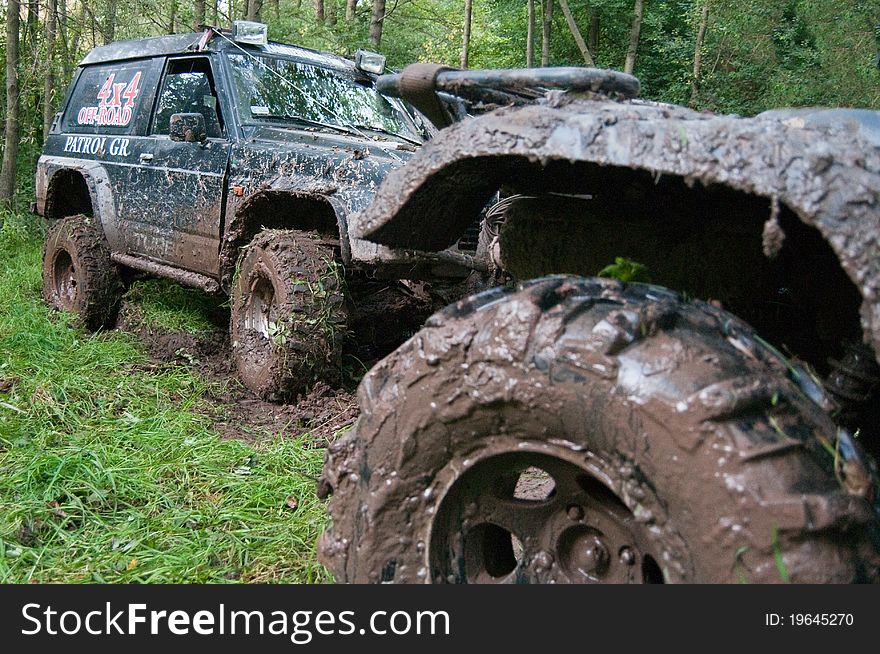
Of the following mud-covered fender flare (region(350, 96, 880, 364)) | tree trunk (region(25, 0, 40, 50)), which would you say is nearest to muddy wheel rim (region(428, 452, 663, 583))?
mud-covered fender flare (region(350, 96, 880, 364))

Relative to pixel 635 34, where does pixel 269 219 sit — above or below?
below

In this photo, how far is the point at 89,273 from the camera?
19.1 feet

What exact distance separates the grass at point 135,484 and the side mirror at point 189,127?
1.40 m

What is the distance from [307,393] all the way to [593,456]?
9.66 ft

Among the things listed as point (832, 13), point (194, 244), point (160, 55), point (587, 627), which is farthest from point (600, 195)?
point (832, 13)

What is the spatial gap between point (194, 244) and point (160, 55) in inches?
60.6

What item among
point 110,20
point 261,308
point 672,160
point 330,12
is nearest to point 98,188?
point 261,308

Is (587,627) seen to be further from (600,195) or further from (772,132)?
(600,195)

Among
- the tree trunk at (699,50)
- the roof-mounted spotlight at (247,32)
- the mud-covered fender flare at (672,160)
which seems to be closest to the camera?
the mud-covered fender flare at (672,160)

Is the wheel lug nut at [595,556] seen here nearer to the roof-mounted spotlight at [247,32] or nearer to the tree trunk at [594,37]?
the roof-mounted spotlight at [247,32]

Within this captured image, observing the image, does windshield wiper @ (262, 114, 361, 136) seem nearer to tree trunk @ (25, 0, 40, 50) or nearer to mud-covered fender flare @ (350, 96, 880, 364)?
mud-covered fender flare @ (350, 96, 880, 364)

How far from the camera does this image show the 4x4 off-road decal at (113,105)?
5809 mm

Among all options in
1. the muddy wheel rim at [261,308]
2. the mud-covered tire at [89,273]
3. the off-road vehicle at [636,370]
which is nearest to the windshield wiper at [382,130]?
the muddy wheel rim at [261,308]

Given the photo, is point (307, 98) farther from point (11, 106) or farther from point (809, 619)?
point (11, 106)
